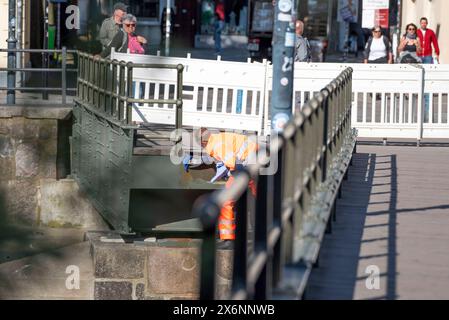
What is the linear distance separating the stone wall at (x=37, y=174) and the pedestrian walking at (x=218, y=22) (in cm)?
2934

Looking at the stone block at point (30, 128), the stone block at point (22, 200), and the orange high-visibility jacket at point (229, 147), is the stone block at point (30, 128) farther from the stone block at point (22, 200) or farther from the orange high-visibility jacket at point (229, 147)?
the orange high-visibility jacket at point (229, 147)

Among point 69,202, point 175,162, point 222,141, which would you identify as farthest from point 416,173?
point 69,202

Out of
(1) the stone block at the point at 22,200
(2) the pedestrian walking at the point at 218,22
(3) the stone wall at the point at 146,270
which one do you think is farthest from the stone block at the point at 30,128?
(2) the pedestrian walking at the point at 218,22

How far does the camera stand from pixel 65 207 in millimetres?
20609

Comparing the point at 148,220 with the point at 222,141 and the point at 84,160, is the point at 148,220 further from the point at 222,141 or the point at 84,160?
the point at 222,141

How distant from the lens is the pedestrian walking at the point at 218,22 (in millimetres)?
50372

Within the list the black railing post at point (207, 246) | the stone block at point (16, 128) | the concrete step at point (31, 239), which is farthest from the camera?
the stone block at point (16, 128)

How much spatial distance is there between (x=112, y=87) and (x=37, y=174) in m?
3.53

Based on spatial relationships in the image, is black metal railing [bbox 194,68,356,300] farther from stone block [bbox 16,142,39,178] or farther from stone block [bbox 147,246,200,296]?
stone block [bbox 16,142,39,178]

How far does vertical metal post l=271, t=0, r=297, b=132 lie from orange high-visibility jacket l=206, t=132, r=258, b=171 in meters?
1.92

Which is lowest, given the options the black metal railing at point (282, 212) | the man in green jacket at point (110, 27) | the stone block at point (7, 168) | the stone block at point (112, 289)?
the stone block at point (112, 289)

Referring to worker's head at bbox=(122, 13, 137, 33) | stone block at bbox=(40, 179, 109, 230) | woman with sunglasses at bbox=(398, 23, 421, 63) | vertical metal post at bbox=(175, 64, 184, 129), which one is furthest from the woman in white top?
Result: vertical metal post at bbox=(175, 64, 184, 129)

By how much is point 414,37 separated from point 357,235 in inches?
609

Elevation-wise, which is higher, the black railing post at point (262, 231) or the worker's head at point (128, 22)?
the worker's head at point (128, 22)
